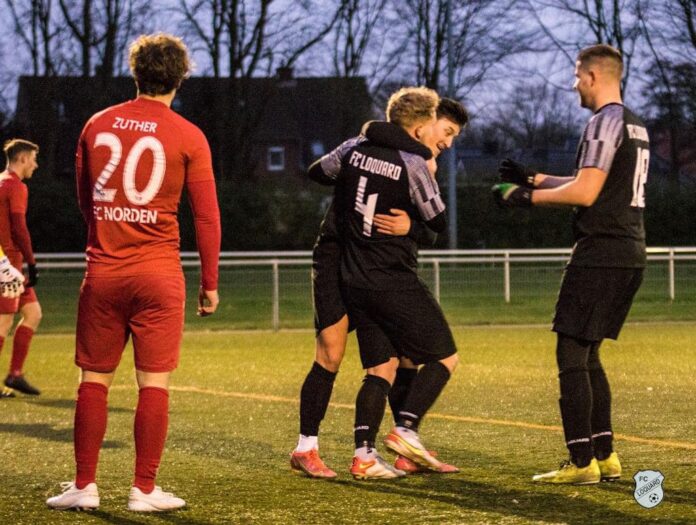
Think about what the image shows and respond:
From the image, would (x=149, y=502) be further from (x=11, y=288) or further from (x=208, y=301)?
(x=11, y=288)

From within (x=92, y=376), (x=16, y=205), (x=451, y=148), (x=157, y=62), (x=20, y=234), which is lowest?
(x=92, y=376)

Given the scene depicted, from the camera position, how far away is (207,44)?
42.0 meters

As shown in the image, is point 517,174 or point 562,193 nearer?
point 562,193

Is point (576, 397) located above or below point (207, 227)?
below

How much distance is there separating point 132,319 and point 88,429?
0.52m

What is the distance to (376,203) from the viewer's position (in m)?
6.57

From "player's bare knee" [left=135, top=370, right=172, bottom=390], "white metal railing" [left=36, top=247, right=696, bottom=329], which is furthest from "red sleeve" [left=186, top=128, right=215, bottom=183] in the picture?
"white metal railing" [left=36, top=247, right=696, bottom=329]

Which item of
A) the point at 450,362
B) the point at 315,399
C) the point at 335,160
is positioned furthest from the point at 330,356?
the point at 335,160

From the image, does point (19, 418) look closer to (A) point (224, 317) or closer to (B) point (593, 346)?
(B) point (593, 346)

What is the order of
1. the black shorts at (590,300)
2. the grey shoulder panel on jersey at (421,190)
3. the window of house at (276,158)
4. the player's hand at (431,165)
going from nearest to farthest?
the black shorts at (590,300) < the grey shoulder panel on jersey at (421,190) < the player's hand at (431,165) < the window of house at (276,158)

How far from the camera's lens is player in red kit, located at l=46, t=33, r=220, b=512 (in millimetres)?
5691

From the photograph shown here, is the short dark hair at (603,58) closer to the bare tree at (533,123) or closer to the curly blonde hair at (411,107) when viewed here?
the curly blonde hair at (411,107)

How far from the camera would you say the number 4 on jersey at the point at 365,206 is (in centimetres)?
657

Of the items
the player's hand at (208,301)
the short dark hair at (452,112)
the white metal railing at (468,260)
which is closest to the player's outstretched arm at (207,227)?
the player's hand at (208,301)
